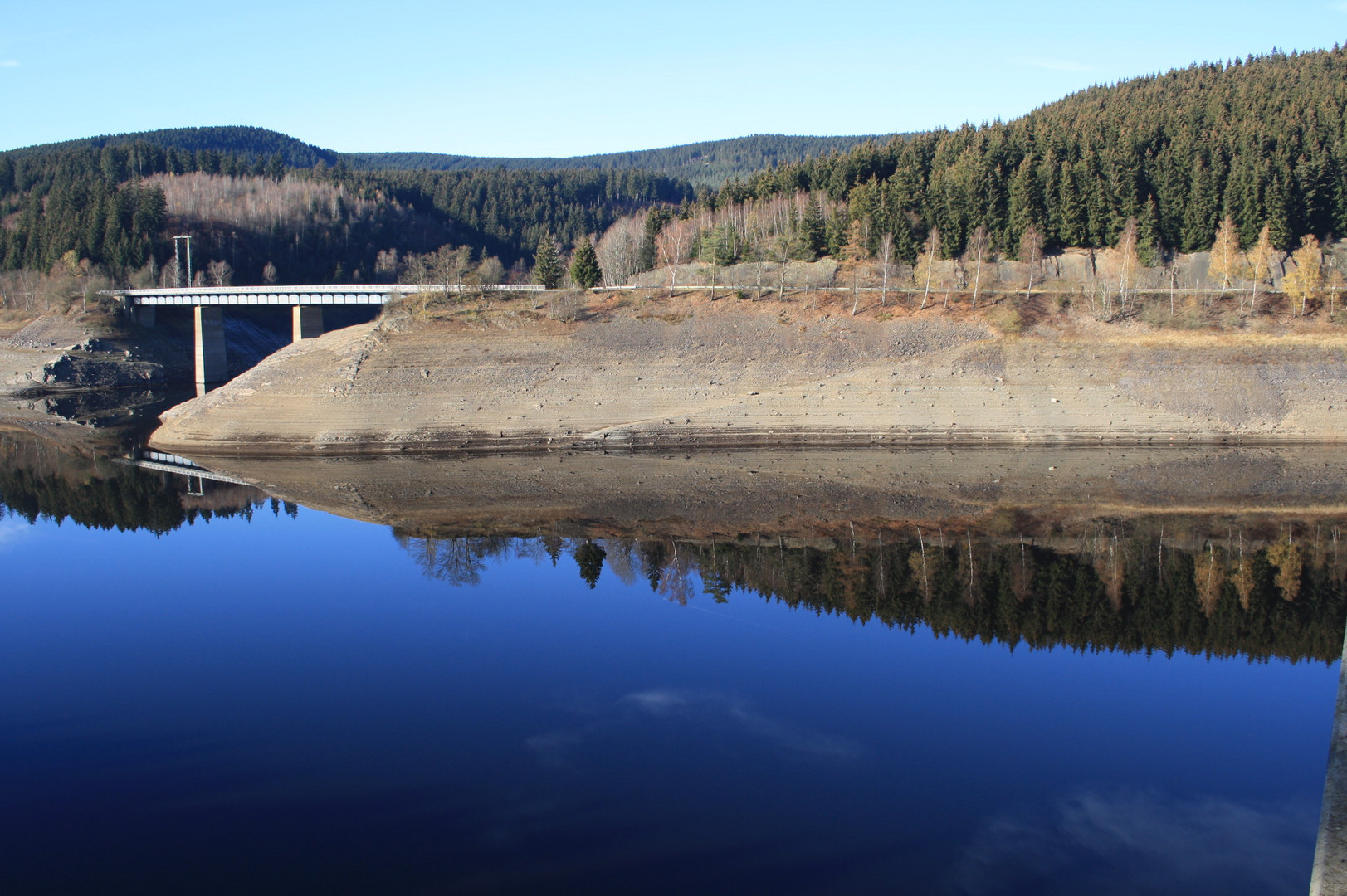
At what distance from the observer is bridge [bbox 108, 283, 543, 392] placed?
76750 mm

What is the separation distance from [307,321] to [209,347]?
1086 centimetres

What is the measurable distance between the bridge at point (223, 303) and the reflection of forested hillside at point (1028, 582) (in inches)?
1692

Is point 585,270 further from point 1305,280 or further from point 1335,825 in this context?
point 1335,825

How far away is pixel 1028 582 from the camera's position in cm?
2714

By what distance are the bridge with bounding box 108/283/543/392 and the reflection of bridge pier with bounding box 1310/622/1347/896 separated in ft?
194

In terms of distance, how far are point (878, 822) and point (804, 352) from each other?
139 ft

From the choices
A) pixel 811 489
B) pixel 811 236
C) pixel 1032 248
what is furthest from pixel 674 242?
pixel 811 489

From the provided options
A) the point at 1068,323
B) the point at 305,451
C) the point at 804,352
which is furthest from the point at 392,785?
the point at 1068,323

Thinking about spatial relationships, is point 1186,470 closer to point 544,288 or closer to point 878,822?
point 878,822

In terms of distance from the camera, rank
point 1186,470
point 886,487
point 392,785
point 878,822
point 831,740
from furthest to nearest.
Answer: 1. point 1186,470
2. point 886,487
3. point 831,740
4. point 392,785
5. point 878,822

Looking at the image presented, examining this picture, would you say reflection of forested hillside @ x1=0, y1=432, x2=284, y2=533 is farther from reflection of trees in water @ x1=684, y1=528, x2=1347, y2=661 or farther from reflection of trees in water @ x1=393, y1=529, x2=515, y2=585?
reflection of trees in water @ x1=684, y1=528, x2=1347, y2=661

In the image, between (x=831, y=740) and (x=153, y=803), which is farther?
(x=831, y=740)

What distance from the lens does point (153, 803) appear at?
607 inches

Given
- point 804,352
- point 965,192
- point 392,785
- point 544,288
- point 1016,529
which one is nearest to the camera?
point 392,785
